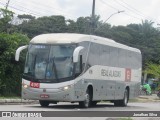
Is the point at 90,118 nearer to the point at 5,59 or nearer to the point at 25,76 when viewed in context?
the point at 25,76

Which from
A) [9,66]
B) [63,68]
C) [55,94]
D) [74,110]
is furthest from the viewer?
[9,66]

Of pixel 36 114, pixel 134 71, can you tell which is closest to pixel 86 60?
pixel 134 71

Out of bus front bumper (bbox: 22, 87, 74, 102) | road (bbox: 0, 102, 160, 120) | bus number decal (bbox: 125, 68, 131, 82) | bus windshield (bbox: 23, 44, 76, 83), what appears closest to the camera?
road (bbox: 0, 102, 160, 120)

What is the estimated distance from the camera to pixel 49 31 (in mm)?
66312

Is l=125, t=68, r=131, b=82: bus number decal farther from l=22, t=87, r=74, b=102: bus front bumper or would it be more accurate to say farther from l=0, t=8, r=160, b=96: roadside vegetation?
l=22, t=87, r=74, b=102: bus front bumper

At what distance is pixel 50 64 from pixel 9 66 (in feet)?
32.8

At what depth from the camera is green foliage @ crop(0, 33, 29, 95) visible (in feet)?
99.8

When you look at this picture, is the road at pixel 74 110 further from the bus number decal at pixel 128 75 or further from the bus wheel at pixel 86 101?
Result: the bus number decal at pixel 128 75

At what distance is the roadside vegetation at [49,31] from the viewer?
101ft

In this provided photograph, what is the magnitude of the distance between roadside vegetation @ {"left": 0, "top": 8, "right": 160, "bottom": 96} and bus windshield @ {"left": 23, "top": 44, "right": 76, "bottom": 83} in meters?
3.34

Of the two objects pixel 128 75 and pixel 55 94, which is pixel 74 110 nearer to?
pixel 55 94

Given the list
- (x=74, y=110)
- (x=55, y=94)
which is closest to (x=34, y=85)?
(x=55, y=94)

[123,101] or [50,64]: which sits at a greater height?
[50,64]

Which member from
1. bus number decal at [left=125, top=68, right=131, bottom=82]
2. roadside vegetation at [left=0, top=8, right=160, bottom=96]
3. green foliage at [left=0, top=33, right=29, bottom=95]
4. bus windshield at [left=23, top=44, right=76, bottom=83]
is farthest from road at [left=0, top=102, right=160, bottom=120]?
green foliage at [left=0, top=33, right=29, bottom=95]
